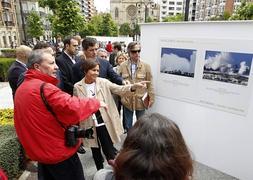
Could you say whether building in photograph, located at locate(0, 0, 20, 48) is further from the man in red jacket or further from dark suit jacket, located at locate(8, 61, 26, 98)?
the man in red jacket

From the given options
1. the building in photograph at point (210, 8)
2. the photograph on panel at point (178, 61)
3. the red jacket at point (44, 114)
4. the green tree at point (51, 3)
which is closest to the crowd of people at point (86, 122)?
the red jacket at point (44, 114)

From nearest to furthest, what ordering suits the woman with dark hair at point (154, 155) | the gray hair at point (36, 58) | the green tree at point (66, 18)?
1. the woman with dark hair at point (154, 155)
2. the gray hair at point (36, 58)
3. the green tree at point (66, 18)

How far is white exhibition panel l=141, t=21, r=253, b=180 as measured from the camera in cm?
303

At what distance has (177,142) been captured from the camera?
1025mm

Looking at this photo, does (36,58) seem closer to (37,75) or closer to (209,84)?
(37,75)

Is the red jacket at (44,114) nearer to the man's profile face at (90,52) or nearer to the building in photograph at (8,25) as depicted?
the man's profile face at (90,52)

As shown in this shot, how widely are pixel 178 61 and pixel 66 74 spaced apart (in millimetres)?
1829

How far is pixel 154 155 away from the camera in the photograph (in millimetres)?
955

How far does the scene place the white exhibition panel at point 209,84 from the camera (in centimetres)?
303

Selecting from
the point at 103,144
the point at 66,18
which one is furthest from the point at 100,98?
the point at 66,18

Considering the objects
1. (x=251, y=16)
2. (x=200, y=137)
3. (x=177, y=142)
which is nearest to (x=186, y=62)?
(x=200, y=137)

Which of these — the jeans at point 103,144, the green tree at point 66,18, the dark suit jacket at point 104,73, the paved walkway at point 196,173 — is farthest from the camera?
the green tree at point 66,18

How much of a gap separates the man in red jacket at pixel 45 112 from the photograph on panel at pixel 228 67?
6.04 ft

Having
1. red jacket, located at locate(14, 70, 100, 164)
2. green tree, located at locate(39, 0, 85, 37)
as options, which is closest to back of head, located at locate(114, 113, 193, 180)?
red jacket, located at locate(14, 70, 100, 164)
